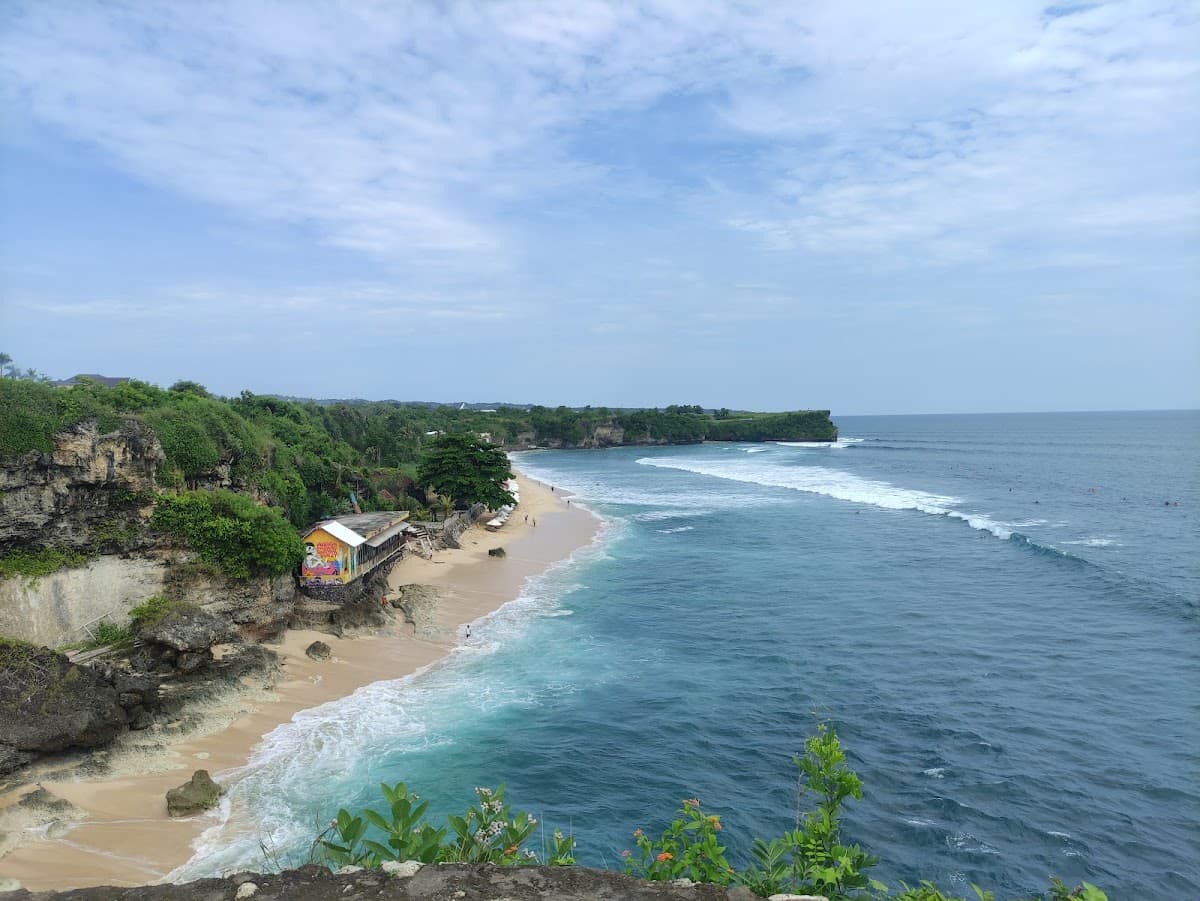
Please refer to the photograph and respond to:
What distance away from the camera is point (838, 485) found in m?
74.7

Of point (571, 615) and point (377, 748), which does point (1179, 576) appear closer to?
point (571, 615)

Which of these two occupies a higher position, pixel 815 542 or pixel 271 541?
pixel 271 541

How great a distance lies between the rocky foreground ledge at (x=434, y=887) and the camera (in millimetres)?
6523

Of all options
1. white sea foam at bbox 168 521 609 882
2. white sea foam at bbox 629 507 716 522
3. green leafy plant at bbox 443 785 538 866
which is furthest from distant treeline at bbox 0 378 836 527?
green leafy plant at bbox 443 785 538 866

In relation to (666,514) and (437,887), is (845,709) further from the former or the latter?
(666,514)

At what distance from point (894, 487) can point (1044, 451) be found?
52.8 meters

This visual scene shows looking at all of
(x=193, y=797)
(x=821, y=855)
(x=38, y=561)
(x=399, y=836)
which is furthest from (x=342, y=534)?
(x=821, y=855)

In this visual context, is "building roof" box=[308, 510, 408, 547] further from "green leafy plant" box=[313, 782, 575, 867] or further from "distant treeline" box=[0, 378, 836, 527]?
"green leafy plant" box=[313, 782, 575, 867]

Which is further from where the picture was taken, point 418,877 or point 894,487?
point 894,487

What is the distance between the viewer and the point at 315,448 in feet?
137

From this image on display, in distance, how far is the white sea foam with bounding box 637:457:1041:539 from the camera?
53.8m

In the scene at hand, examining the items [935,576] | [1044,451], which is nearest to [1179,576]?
[935,576]

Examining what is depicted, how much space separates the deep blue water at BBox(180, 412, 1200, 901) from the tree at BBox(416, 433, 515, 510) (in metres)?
10.9

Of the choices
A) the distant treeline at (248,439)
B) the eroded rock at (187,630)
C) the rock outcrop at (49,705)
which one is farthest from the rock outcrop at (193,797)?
the distant treeline at (248,439)
